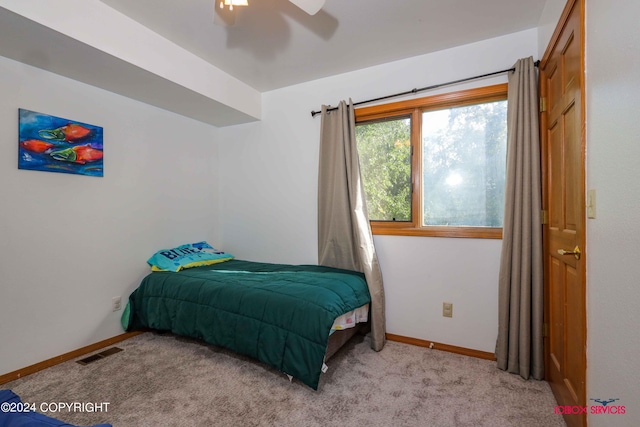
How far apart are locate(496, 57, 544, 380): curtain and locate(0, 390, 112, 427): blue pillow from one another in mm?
2277

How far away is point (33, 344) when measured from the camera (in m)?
2.19

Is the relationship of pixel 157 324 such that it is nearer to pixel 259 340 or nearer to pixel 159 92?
pixel 259 340

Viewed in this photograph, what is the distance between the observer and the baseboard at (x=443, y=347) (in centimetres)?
235

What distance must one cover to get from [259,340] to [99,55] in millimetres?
2196

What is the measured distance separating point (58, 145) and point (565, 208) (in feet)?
11.3

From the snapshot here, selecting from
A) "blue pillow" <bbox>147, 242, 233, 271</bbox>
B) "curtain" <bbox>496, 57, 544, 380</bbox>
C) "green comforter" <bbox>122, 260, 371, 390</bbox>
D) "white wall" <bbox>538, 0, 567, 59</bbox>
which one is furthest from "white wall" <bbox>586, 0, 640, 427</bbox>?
"blue pillow" <bbox>147, 242, 233, 271</bbox>

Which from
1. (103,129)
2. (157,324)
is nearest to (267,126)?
(103,129)

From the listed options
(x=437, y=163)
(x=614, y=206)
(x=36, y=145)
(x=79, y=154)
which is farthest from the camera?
(x=437, y=163)

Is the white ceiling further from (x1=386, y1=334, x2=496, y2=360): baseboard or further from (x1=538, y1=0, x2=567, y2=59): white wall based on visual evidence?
(x1=386, y1=334, x2=496, y2=360): baseboard

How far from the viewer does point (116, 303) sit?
8.98 feet

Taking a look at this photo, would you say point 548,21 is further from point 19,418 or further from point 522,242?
point 19,418

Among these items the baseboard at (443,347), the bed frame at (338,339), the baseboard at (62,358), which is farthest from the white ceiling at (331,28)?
the baseboard at (62,358)

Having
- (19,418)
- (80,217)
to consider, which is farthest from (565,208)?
(80,217)

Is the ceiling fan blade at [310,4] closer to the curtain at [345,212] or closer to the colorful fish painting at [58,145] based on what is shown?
the curtain at [345,212]
